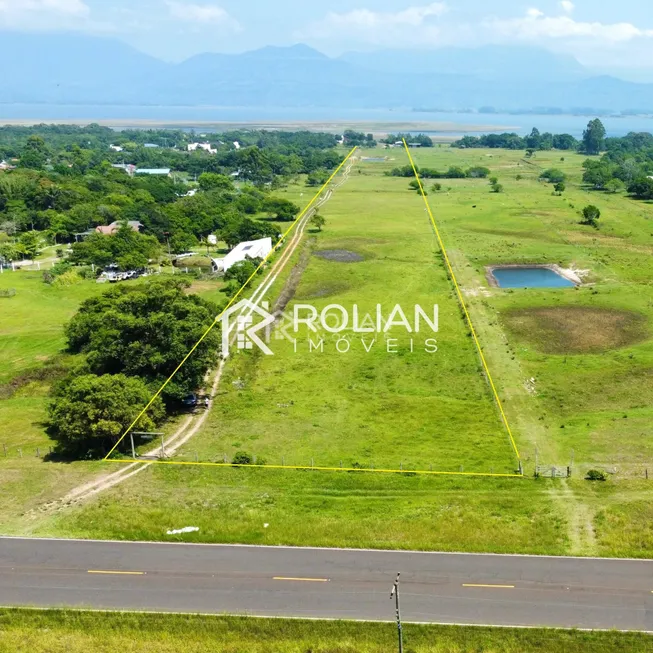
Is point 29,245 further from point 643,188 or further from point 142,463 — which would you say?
point 643,188

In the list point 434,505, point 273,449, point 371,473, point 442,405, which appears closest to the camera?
point 434,505

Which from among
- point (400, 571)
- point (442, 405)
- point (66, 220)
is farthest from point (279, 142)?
point (400, 571)

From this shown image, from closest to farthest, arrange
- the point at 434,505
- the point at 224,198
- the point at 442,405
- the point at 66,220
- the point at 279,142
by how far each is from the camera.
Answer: the point at 434,505, the point at 442,405, the point at 66,220, the point at 224,198, the point at 279,142

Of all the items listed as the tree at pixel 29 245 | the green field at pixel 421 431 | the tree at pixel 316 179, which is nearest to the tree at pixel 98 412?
the green field at pixel 421 431

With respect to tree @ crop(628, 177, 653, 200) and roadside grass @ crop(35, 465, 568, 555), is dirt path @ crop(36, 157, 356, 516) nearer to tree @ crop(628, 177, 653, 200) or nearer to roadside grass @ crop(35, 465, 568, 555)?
roadside grass @ crop(35, 465, 568, 555)

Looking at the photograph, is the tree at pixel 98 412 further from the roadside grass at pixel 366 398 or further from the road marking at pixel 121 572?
the road marking at pixel 121 572

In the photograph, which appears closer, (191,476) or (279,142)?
(191,476)

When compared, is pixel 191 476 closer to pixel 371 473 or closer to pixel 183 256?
pixel 371 473
